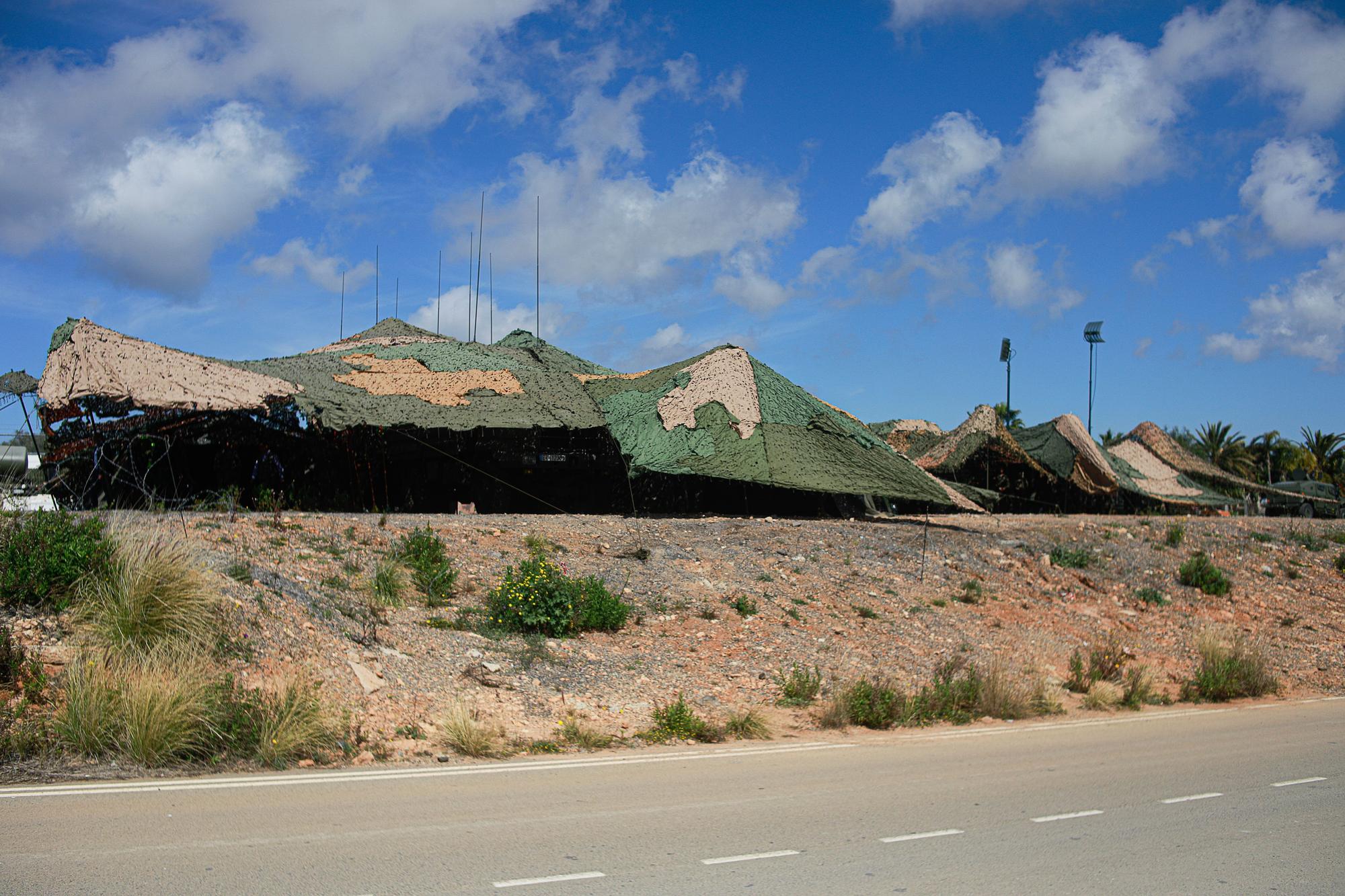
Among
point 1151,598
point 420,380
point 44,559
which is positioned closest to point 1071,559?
point 1151,598

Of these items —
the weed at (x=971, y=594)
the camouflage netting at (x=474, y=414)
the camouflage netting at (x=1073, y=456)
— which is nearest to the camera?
the weed at (x=971, y=594)

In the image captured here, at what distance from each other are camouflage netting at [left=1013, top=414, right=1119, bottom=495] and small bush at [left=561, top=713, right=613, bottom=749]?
24.6 meters

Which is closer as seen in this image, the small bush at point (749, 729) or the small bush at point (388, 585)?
the small bush at point (749, 729)

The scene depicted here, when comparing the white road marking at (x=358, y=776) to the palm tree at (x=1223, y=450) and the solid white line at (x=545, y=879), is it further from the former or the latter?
the palm tree at (x=1223, y=450)

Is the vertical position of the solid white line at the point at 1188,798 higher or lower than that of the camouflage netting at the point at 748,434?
lower

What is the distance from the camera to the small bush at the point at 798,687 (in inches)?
477

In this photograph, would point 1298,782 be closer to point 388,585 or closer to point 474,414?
point 388,585

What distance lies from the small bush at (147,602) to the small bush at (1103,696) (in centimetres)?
1052

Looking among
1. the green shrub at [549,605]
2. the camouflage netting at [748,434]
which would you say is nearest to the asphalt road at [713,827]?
the green shrub at [549,605]

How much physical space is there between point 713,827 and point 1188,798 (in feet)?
12.9

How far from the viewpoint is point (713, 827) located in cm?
684

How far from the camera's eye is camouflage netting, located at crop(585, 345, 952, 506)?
2078 cm

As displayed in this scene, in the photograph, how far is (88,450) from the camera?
698 inches

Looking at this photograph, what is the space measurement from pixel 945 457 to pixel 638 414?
483 inches
